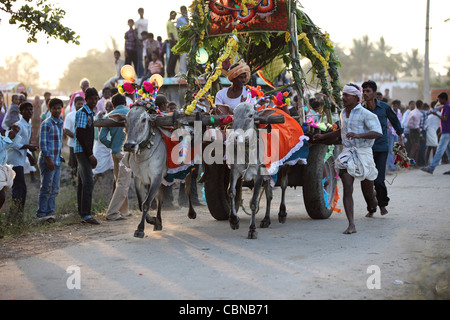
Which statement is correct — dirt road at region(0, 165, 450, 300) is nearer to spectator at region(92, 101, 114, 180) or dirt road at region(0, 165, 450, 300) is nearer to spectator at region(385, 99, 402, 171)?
spectator at region(92, 101, 114, 180)

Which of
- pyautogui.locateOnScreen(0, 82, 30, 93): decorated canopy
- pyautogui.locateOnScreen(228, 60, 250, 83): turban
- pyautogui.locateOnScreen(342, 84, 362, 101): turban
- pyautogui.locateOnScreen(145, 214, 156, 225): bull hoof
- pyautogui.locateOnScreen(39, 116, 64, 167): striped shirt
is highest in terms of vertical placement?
pyautogui.locateOnScreen(0, 82, 30, 93): decorated canopy

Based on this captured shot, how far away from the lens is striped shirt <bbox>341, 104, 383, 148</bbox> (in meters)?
8.16

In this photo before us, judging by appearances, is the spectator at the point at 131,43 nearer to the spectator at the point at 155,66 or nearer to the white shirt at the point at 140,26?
the white shirt at the point at 140,26

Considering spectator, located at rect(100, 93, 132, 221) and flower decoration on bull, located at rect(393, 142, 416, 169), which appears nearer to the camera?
Result: flower decoration on bull, located at rect(393, 142, 416, 169)

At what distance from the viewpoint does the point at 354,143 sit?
8.38 meters

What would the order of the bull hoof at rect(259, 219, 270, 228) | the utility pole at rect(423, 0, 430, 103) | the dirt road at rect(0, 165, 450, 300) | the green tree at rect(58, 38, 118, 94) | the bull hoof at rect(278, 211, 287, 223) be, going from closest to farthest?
1. the dirt road at rect(0, 165, 450, 300)
2. the bull hoof at rect(259, 219, 270, 228)
3. the bull hoof at rect(278, 211, 287, 223)
4. the utility pole at rect(423, 0, 430, 103)
5. the green tree at rect(58, 38, 118, 94)

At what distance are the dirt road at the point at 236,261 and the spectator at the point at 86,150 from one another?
0.44 metres

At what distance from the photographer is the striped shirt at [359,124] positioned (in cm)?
816

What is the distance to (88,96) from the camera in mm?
9711

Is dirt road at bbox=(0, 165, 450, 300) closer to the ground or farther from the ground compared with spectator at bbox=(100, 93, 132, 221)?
closer to the ground

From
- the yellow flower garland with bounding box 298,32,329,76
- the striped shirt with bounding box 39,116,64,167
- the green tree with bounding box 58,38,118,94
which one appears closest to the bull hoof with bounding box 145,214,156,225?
the striped shirt with bounding box 39,116,64,167

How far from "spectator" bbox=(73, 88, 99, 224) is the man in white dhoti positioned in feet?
13.3

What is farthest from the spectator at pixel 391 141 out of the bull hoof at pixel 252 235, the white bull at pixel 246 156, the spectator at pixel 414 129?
the bull hoof at pixel 252 235

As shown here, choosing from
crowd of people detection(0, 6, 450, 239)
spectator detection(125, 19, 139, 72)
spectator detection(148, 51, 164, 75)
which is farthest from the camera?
spectator detection(125, 19, 139, 72)
